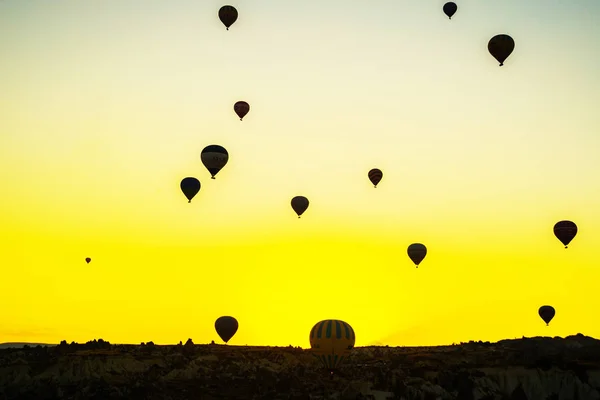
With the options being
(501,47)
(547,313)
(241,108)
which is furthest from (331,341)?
(547,313)

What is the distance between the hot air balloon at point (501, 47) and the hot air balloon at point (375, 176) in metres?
17.9

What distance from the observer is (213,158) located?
216ft

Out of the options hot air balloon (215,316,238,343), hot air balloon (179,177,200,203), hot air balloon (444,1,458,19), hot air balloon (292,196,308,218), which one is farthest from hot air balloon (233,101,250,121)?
hot air balloon (215,316,238,343)

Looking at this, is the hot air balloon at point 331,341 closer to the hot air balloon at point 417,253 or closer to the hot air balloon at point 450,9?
the hot air balloon at point 417,253

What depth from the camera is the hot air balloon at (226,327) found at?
83.2 m

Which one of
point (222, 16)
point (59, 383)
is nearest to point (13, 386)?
point (59, 383)

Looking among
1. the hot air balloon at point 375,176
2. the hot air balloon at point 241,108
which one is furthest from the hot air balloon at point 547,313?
the hot air balloon at point 241,108

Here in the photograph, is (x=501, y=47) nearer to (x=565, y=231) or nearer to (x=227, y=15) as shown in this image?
(x=565, y=231)

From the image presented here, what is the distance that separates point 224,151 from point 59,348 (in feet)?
168

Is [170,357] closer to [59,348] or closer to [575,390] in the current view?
[59,348]

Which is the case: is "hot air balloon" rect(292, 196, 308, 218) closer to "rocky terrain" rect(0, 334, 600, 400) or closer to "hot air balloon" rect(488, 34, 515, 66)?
"rocky terrain" rect(0, 334, 600, 400)

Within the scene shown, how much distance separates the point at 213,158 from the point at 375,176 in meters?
18.5

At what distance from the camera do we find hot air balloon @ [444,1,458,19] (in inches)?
2672

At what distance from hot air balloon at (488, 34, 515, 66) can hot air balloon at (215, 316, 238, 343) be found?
4085cm
